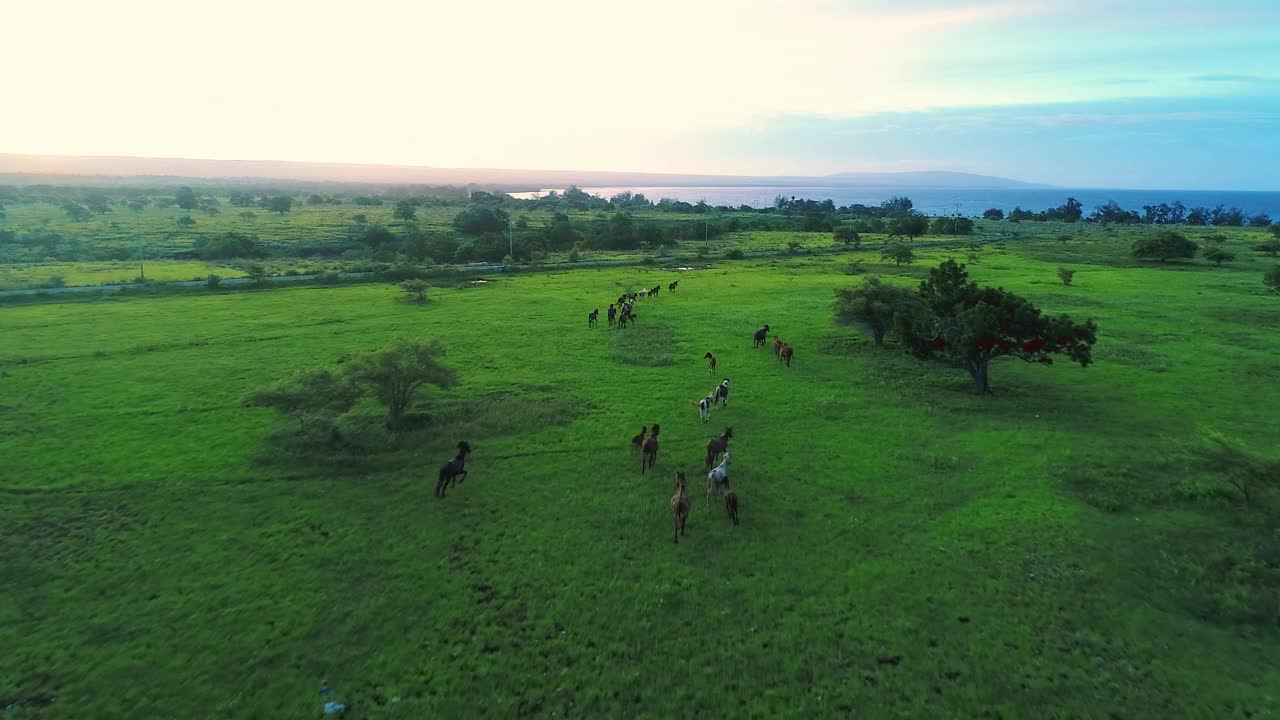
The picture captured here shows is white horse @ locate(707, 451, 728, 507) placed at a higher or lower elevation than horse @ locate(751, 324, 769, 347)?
lower

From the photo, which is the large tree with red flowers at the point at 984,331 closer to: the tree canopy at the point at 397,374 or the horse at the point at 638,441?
the horse at the point at 638,441

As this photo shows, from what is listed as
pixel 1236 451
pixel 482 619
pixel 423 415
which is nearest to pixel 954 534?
pixel 1236 451

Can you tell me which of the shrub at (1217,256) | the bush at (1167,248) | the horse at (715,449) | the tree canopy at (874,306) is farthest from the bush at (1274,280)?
the horse at (715,449)

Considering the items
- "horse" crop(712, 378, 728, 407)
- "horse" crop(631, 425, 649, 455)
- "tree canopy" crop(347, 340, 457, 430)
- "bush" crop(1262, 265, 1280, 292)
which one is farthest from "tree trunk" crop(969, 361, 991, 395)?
"bush" crop(1262, 265, 1280, 292)

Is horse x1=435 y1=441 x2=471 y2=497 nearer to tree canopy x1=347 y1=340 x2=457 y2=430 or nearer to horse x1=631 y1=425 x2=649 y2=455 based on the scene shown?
tree canopy x1=347 y1=340 x2=457 y2=430

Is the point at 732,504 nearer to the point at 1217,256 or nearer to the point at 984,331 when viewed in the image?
the point at 984,331

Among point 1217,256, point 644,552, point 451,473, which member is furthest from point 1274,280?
point 451,473

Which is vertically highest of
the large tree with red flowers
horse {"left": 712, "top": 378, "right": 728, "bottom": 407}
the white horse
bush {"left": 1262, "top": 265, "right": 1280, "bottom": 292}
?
bush {"left": 1262, "top": 265, "right": 1280, "bottom": 292}

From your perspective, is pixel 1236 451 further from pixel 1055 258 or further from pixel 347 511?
pixel 1055 258
